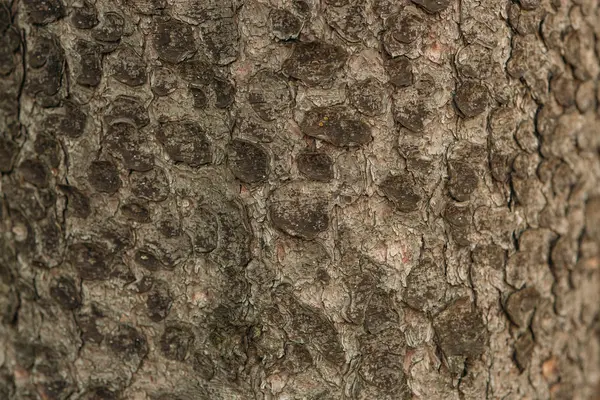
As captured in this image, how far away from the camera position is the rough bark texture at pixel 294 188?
1266 millimetres

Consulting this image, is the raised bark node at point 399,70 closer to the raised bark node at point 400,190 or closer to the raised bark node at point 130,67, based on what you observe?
the raised bark node at point 400,190

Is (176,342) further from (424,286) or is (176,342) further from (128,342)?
(424,286)

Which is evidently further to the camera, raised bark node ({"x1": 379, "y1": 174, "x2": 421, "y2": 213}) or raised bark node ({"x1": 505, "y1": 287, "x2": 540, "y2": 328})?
raised bark node ({"x1": 505, "y1": 287, "x2": 540, "y2": 328})

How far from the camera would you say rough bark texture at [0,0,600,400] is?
1.27m

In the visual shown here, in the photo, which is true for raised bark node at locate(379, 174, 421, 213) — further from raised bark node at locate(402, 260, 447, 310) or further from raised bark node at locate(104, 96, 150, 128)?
raised bark node at locate(104, 96, 150, 128)

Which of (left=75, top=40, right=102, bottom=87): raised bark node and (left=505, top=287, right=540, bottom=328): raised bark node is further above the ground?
(left=75, top=40, right=102, bottom=87): raised bark node

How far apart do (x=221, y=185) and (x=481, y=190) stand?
1.70 feet

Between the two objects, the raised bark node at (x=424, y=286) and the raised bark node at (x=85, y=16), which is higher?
the raised bark node at (x=85, y=16)

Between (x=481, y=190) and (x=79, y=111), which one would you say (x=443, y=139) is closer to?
(x=481, y=190)

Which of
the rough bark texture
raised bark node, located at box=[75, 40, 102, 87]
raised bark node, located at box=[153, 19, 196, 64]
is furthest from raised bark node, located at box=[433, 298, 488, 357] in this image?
raised bark node, located at box=[75, 40, 102, 87]

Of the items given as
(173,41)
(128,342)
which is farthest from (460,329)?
(173,41)

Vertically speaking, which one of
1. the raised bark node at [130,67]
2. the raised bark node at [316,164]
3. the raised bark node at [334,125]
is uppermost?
the raised bark node at [334,125]

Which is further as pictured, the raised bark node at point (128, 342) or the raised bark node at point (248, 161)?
the raised bark node at point (128, 342)

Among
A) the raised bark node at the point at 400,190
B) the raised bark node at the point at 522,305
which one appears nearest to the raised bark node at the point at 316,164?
the raised bark node at the point at 400,190
